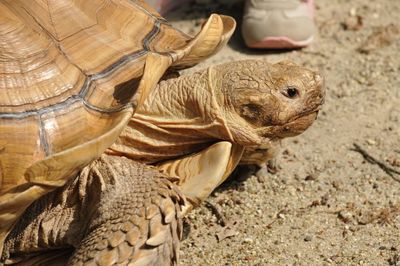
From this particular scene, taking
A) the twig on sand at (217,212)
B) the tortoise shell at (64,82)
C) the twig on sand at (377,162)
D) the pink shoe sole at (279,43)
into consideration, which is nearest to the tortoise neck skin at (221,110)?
the tortoise shell at (64,82)

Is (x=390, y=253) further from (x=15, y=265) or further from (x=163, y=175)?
(x=15, y=265)

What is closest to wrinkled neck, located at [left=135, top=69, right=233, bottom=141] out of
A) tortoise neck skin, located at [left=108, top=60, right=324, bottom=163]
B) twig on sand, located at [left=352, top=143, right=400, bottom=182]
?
tortoise neck skin, located at [left=108, top=60, right=324, bottom=163]

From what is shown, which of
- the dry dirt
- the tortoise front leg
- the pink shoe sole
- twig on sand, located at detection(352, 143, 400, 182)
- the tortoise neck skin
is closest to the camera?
the tortoise front leg

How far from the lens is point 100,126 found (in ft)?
7.98

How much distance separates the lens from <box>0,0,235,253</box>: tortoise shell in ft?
7.61

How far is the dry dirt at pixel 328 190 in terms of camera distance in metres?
2.83

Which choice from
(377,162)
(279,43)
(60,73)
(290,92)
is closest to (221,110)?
(290,92)

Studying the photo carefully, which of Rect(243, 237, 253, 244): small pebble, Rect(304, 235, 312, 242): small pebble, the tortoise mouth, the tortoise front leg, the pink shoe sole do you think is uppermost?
the tortoise front leg

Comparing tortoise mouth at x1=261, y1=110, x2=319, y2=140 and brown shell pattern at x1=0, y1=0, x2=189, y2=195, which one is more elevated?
brown shell pattern at x1=0, y1=0, x2=189, y2=195

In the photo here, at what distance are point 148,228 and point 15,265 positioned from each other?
1.98ft

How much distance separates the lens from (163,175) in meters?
2.58

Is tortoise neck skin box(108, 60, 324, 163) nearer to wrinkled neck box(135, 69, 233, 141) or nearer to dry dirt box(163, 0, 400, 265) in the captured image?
wrinkled neck box(135, 69, 233, 141)

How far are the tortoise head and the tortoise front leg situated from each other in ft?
1.37

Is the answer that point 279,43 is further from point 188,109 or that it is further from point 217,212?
point 188,109
